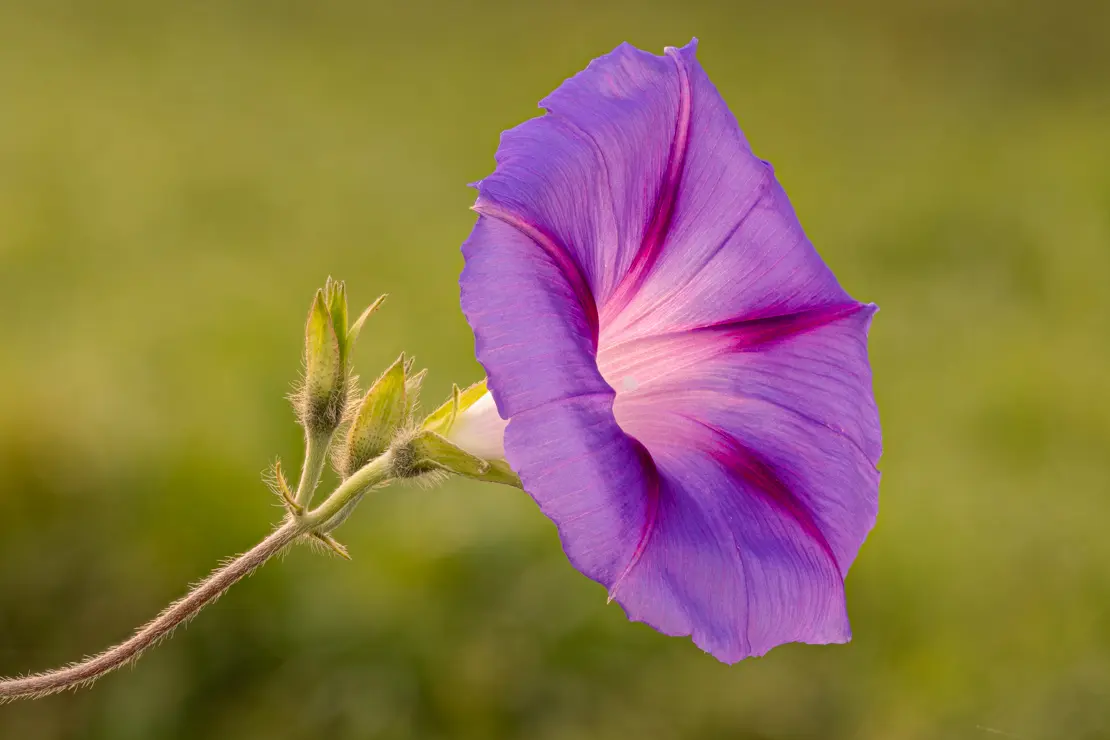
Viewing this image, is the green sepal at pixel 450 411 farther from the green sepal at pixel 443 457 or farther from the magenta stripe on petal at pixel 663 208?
the magenta stripe on petal at pixel 663 208

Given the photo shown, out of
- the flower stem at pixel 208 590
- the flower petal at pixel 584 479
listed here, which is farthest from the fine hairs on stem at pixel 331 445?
the flower petal at pixel 584 479

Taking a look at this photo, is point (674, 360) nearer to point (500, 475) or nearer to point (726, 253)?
point (726, 253)

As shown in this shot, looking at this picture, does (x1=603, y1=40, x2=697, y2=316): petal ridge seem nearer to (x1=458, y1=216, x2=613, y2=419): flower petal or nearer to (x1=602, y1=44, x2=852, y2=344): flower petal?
(x1=602, y1=44, x2=852, y2=344): flower petal

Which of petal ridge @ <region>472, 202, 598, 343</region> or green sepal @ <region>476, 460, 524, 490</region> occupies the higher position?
petal ridge @ <region>472, 202, 598, 343</region>

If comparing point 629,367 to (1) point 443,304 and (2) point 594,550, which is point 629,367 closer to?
(2) point 594,550

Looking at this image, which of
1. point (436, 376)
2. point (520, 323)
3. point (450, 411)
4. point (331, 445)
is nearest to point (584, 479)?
point (520, 323)

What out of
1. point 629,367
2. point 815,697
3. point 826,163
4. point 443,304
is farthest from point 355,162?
point 629,367

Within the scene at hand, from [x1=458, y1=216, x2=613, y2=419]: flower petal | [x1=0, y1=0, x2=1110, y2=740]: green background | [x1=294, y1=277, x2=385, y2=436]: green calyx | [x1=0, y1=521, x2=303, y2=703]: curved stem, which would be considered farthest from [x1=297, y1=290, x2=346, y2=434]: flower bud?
[x1=0, y1=0, x2=1110, y2=740]: green background
